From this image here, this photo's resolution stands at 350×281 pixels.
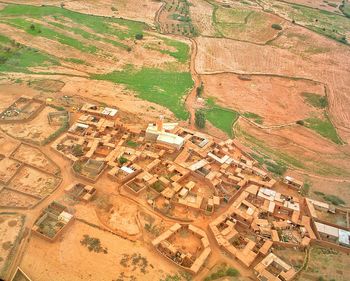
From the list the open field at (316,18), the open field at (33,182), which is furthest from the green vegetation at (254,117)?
the open field at (316,18)

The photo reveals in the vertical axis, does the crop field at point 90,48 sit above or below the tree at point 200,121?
above

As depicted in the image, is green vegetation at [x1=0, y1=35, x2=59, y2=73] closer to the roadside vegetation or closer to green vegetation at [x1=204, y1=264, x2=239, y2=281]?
the roadside vegetation

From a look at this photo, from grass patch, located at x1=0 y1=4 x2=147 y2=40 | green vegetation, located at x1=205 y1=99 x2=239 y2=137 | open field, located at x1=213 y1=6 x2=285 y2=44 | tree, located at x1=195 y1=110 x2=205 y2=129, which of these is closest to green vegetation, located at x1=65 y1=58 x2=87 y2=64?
grass patch, located at x1=0 y1=4 x2=147 y2=40

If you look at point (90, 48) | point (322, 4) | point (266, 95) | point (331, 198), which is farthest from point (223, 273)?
point (322, 4)

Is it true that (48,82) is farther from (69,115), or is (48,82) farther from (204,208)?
(204,208)

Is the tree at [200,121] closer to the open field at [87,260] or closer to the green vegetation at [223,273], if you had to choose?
the open field at [87,260]

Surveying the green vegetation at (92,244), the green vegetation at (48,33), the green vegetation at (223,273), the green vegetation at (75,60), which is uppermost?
the green vegetation at (48,33)

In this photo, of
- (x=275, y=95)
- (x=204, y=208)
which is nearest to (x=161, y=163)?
(x=204, y=208)
